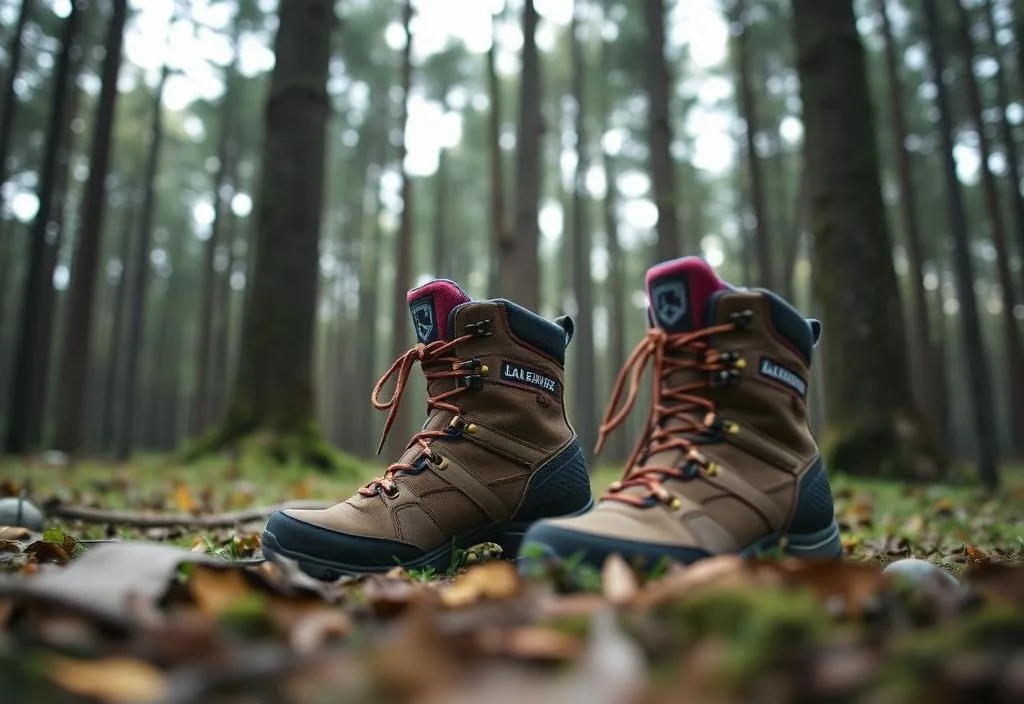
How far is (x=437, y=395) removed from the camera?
191 centimetres

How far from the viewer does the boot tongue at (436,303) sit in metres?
1.91

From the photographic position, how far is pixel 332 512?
1725mm

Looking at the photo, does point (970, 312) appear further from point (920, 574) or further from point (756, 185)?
point (756, 185)

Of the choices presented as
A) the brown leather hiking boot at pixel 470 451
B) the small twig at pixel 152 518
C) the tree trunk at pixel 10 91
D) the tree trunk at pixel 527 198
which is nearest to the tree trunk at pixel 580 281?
the tree trunk at pixel 527 198

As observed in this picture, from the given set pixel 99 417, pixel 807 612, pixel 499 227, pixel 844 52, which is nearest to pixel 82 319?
pixel 499 227

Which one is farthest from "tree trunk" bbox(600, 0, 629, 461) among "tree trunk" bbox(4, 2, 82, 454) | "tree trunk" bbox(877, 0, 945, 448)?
"tree trunk" bbox(4, 2, 82, 454)

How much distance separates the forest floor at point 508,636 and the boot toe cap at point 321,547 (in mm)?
334

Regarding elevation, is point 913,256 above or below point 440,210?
below

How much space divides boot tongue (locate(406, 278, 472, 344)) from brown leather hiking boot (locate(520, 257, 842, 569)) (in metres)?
0.50

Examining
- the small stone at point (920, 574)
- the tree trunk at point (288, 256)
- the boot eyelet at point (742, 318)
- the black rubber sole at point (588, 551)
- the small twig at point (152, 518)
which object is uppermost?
the tree trunk at point (288, 256)

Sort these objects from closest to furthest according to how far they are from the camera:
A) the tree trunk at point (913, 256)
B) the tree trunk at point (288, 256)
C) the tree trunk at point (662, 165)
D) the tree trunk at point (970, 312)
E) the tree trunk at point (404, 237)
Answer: the tree trunk at point (970, 312) < the tree trunk at point (288, 256) < the tree trunk at point (662, 165) < the tree trunk at point (404, 237) < the tree trunk at point (913, 256)

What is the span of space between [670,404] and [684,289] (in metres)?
0.28

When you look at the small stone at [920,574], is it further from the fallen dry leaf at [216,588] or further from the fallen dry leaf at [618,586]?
the fallen dry leaf at [216,588]

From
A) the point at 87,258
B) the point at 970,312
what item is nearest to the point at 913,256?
the point at 970,312
